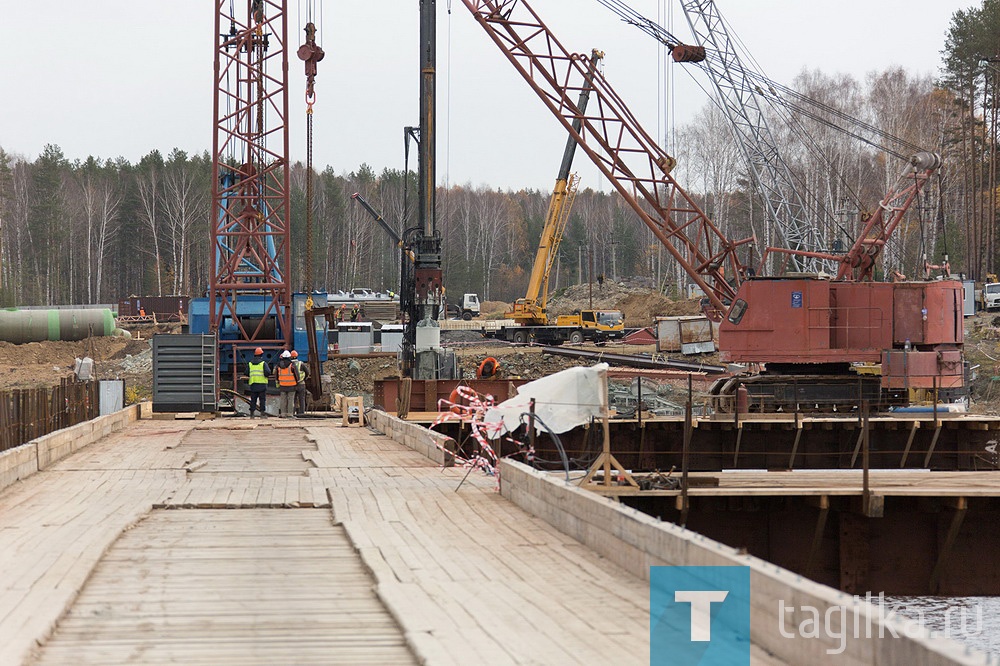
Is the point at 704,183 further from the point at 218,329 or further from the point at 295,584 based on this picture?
the point at 295,584

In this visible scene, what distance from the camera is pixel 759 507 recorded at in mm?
18531

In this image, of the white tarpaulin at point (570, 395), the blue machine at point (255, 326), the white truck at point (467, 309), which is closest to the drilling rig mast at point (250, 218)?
the blue machine at point (255, 326)

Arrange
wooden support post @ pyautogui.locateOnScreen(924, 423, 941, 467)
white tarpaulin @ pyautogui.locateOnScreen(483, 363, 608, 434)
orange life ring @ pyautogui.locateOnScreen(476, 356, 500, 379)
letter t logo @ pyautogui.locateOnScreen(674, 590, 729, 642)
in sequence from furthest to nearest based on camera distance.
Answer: orange life ring @ pyautogui.locateOnScreen(476, 356, 500, 379)
wooden support post @ pyautogui.locateOnScreen(924, 423, 941, 467)
white tarpaulin @ pyautogui.locateOnScreen(483, 363, 608, 434)
letter t logo @ pyautogui.locateOnScreen(674, 590, 729, 642)

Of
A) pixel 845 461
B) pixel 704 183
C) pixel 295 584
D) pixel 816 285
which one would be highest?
pixel 704 183

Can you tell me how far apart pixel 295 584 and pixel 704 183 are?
294ft

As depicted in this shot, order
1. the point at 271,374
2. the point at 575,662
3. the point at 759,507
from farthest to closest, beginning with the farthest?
the point at 271,374 → the point at 759,507 → the point at 575,662

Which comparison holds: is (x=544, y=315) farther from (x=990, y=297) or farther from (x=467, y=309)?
(x=990, y=297)

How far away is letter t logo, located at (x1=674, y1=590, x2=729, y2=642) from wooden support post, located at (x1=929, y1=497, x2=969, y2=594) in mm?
11217

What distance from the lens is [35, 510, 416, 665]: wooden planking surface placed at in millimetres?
7227

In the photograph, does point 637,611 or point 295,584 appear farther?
point 295,584

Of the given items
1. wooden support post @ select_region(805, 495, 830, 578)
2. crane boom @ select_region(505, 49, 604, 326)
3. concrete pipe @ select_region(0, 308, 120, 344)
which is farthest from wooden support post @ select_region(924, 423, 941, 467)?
concrete pipe @ select_region(0, 308, 120, 344)

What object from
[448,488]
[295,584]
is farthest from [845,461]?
[295,584]

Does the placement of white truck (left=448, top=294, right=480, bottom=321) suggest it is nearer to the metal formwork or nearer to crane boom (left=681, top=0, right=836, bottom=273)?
crane boom (left=681, top=0, right=836, bottom=273)

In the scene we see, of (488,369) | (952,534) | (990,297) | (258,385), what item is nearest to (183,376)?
(258,385)
